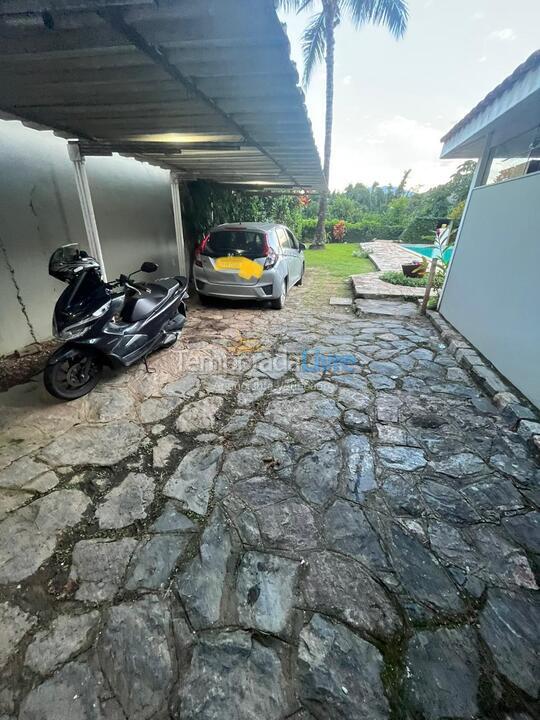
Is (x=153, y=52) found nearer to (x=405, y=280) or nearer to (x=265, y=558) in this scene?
(x=265, y=558)

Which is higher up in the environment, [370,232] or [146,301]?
[146,301]

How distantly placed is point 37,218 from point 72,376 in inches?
96.2

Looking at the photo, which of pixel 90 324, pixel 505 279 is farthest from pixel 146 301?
pixel 505 279

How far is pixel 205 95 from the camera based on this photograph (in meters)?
2.95

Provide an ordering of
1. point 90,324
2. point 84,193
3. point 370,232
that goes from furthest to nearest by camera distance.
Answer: point 370,232, point 84,193, point 90,324

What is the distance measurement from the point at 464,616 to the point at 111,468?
2.40 meters

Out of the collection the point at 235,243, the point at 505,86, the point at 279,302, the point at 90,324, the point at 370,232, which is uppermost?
the point at 505,86

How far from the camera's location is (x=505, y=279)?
3.74m

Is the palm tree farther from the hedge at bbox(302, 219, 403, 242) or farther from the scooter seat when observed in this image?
the hedge at bbox(302, 219, 403, 242)

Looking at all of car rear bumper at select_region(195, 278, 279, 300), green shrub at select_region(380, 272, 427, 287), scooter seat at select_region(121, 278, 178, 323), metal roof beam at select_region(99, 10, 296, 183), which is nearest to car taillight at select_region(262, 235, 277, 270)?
car rear bumper at select_region(195, 278, 279, 300)

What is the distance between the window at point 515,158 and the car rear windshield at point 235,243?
141 inches

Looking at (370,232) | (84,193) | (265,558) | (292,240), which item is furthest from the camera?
(370,232)

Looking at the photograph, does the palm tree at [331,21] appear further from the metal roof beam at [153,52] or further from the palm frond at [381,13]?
the metal roof beam at [153,52]

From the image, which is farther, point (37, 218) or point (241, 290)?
point (241, 290)
